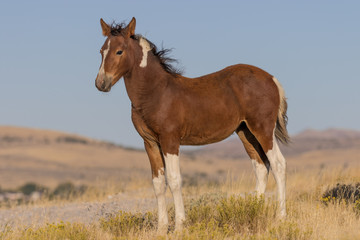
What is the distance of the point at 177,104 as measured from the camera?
7.53 m

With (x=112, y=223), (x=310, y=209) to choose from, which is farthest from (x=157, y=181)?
(x=310, y=209)

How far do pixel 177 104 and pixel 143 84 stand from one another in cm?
61

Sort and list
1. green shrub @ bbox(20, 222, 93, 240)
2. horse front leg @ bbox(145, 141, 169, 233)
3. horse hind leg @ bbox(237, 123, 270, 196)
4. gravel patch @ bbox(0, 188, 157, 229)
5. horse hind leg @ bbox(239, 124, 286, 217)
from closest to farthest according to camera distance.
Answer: green shrub @ bbox(20, 222, 93, 240) → horse front leg @ bbox(145, 141, 169, 233) → horse hind leg @ bbox(239, 124, 286, 217) → horse hind leg @ bbox(237, 123, 270, 196) → gravel patch @ bbox(0, 188, 157, 229)

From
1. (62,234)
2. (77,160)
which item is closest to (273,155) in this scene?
(62,234)

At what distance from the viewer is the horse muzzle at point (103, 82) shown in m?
7.09

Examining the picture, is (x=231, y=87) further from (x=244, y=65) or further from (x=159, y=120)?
(x=159, y=120)

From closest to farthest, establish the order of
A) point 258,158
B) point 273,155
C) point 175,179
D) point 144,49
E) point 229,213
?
point 175,179, point 144,49, point 229,213, point 273,155, point 258,158

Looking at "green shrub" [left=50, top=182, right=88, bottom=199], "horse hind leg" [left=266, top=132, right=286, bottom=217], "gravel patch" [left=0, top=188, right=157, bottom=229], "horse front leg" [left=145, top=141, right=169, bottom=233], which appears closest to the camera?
"horse front leg" [left=145, top=141, right=169, bottom=233]

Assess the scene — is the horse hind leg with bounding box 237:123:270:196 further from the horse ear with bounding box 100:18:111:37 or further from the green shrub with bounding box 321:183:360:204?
the horse ear with bounding box 100:18:111:37

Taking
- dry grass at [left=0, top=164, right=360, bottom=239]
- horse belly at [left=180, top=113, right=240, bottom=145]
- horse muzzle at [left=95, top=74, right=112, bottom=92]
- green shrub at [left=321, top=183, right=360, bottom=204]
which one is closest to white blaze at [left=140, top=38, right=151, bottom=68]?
horse muzzle at [left=95, top=74, right=112, bottom=92]

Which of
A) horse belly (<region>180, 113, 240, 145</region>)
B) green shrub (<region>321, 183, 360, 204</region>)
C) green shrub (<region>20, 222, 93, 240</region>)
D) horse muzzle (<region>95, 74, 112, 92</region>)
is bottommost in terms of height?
green shrub (<region>20, 222, 93, 240</region>)

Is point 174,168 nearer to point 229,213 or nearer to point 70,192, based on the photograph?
point 229,213

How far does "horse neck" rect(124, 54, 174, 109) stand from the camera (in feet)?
24.8

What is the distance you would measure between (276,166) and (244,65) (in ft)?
6.22
